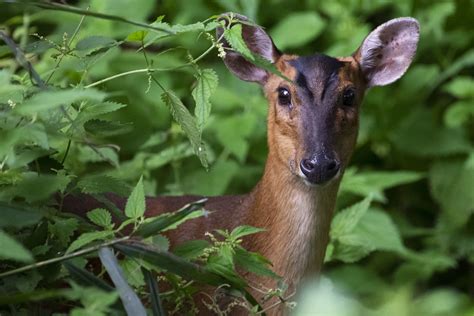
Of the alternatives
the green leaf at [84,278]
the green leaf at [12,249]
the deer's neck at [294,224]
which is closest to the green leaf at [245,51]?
the green leaf at [84,278]

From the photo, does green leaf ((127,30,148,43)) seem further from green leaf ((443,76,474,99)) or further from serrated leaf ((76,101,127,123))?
green leaf ((443,76,474,99))

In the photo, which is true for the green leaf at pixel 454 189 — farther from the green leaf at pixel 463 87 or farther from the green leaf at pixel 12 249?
the green leaf at pixel 12 249

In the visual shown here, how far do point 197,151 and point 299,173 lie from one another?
0.93 m

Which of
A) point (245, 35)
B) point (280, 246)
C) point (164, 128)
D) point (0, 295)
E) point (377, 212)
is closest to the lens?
point (0, 295)

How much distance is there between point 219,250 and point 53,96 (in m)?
0.84

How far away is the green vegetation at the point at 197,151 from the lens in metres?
3.11

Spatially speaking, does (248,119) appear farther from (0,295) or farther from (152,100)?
(0,295)

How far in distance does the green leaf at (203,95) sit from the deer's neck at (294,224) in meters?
1.00

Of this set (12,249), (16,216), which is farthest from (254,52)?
(12,249)

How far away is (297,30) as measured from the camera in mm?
7004

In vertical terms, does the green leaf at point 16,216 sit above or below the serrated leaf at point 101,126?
below

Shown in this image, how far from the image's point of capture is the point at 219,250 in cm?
334

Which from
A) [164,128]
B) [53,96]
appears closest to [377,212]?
[164,128]

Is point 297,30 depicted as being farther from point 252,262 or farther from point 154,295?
point 154,295
